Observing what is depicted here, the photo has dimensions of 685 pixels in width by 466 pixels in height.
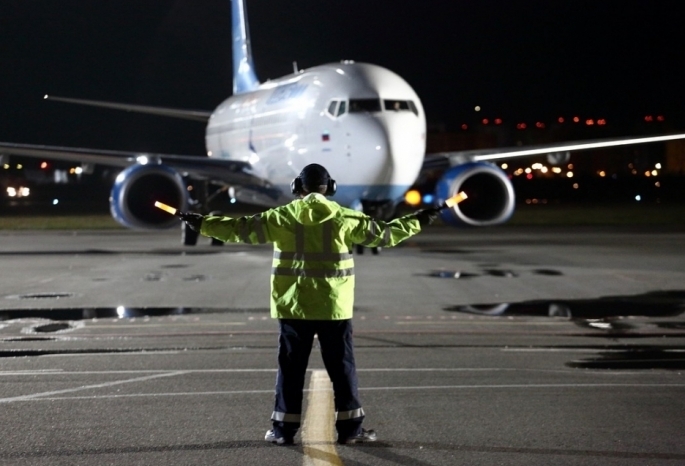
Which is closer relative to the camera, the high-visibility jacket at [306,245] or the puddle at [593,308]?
the high-visibility jacket at [306,245]

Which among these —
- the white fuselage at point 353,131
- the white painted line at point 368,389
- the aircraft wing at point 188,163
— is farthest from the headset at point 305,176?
the aircraft wing at point 188,163

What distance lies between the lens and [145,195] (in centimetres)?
2733

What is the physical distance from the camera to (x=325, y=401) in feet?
27.0

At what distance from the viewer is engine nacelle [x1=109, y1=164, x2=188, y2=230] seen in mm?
26844

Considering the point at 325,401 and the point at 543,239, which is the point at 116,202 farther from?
the point at 325,401

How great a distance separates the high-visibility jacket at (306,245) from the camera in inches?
277

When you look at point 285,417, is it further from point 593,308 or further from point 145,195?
point 145,195

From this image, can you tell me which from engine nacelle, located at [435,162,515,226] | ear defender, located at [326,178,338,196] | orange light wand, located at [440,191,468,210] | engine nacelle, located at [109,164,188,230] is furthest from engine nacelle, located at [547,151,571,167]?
ear defender, located at [326,178,338,196]

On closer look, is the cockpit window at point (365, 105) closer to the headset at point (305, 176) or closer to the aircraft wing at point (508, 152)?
the aircraft wing at point (508, 152)

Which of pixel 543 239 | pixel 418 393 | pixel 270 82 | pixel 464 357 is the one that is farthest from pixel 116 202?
pixel 418 393

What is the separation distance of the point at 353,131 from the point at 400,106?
1.17 metres

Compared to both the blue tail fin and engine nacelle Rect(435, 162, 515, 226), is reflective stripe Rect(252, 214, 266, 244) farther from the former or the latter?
the blue tail fin

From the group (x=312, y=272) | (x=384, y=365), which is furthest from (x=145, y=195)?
(x=312, y=272)

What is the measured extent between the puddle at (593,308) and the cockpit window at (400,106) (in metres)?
9.27
